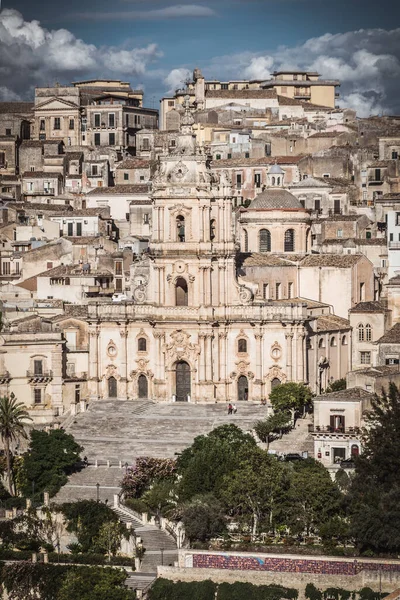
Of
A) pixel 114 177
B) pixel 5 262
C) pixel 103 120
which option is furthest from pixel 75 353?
pixel 103 120

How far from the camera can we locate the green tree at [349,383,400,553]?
207ft

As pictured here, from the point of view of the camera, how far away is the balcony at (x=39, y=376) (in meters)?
81.9

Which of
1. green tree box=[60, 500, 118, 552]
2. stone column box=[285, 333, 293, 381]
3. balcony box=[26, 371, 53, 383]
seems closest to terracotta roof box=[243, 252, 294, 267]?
stone column box=[285, 333, 293, 381]

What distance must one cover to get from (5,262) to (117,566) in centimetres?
3991

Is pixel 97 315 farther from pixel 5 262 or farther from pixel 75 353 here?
pixel 5 262

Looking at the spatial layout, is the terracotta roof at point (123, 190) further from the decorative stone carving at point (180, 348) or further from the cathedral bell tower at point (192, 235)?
the decorative stone carving at point (180, 348)

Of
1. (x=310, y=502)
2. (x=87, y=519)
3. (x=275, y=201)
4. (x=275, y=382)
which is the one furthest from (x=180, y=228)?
(x=310, y=502)

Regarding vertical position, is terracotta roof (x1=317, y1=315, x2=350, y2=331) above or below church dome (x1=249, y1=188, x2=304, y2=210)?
below

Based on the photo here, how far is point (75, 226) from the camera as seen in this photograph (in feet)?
348

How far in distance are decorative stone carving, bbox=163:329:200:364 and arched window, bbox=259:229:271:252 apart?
11.1m

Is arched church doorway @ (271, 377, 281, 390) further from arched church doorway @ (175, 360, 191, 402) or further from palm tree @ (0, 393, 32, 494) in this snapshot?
palm tree @ (0, 393, 32, 494)

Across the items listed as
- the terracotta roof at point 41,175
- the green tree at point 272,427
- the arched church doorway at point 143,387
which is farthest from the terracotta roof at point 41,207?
the green tree at point 272,427

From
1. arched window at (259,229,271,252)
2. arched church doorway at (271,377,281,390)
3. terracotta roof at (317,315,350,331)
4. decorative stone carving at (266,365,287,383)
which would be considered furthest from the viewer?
arched window at (259,229,271,252)

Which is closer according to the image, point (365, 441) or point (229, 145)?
point (365, 441)
